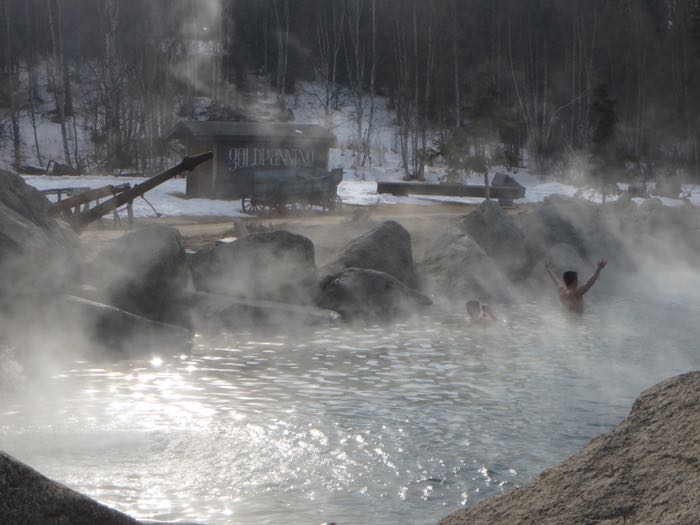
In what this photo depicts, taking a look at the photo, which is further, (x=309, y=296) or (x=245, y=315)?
(x=309, y=296)

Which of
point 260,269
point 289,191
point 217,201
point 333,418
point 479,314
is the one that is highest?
point 289,191

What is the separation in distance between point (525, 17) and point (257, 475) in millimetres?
45480

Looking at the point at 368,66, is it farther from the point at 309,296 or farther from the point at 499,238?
the point at 309,296

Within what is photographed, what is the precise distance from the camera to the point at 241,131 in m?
30.8

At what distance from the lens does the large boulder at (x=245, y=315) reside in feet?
42.6

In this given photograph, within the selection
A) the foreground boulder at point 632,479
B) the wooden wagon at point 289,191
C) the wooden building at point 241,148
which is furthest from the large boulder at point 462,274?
the wooden building at point 241,148

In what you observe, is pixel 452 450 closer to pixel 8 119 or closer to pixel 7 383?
pixel 7 383

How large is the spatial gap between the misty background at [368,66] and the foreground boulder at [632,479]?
37566 millimetres

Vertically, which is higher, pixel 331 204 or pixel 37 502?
pixel 331 204

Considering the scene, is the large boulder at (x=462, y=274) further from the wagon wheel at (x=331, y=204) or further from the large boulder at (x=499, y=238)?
the wagon wheel at (x=331, y=204)

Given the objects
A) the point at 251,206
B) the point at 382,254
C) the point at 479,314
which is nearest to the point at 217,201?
the point at 251,206

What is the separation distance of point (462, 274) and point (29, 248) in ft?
25.0

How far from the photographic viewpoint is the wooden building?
30.0 m

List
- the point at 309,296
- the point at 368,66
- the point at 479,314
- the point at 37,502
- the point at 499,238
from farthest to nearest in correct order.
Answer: the point at 368,66
the point at 499,238
the point at 309,296
the point at 479,314
the point at 37,502
